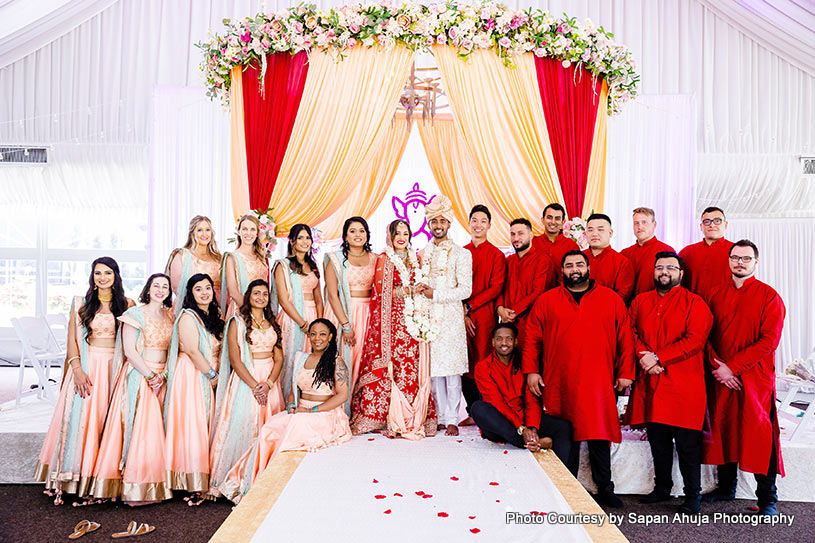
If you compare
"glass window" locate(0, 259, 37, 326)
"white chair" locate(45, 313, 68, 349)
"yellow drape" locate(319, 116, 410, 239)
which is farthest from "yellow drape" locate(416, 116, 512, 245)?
"glass window" locate(0, 259, 37, 326)

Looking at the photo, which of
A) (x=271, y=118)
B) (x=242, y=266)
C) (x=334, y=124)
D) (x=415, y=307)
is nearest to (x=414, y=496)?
(x=415, y=307)

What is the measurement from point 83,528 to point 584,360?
8.92ft

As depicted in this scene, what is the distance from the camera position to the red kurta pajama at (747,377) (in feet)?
11.2

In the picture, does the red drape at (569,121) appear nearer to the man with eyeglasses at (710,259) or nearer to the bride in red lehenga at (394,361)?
the man with eyeglasses at (710,259)

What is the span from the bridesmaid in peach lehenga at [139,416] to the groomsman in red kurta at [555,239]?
7.86ft

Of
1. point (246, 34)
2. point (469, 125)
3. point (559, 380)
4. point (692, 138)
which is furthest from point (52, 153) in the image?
point (692, 138)

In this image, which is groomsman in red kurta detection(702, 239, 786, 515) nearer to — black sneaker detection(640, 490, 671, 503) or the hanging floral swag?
black sneaker detection(640, 490, 671, 503)

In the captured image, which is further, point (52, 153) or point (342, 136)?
point (52, 153)

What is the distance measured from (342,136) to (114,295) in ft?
5.72

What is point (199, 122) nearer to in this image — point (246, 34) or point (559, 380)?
point (246, 34)

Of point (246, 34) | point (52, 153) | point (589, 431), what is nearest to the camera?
point (589, 431)

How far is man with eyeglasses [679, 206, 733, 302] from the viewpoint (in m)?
3.85

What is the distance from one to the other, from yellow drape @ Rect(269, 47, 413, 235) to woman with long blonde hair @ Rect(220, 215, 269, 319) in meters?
0.24

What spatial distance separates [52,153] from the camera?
7.25 metres
